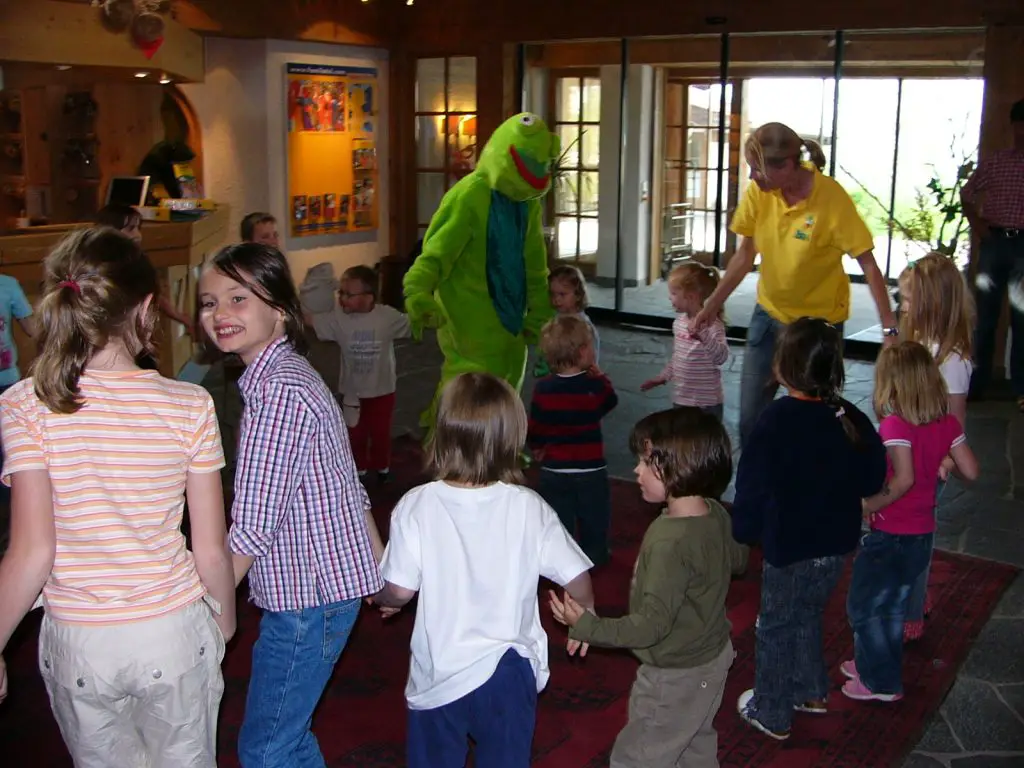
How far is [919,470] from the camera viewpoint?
361 centimetres

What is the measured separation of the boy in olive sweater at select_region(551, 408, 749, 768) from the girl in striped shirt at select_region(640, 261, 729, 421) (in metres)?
2.39

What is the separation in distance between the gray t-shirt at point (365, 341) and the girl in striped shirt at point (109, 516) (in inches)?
129

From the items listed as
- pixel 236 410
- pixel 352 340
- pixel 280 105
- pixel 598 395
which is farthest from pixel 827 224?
pixel 280 105

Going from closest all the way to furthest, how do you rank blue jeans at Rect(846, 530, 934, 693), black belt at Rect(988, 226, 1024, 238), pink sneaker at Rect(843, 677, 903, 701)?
blue jeans at Rect(846, 530, 934, 693)
pink sneaker at Rect(843, 677, 903, 701)
black belt at Rect(988, 226, 1024, 238)

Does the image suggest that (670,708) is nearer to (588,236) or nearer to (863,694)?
Answer: (863,694)

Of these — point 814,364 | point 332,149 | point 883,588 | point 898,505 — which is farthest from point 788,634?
point 332,149

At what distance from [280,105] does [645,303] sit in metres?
3.84

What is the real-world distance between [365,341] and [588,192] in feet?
20.5

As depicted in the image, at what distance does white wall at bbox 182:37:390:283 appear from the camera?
1037 centimetres

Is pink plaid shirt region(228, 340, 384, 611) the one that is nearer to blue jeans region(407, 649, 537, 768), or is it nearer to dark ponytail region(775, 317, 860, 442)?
blue jeans region(407, 649, 537, 768)

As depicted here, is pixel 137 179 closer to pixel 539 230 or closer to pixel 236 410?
pixel 236 410

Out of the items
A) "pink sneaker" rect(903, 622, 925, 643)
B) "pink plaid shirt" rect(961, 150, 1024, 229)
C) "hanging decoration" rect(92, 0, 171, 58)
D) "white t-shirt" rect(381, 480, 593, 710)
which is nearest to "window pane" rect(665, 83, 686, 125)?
"pink plaid shirt" rect(961, 150, 1024, 229)

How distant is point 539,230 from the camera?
230 inches

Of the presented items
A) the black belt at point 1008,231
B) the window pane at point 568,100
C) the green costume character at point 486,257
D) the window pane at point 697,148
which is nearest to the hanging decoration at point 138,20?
the green costume character at point 486,257
